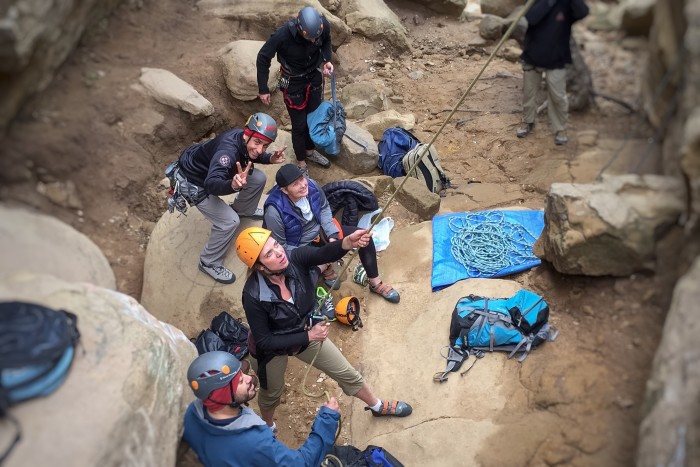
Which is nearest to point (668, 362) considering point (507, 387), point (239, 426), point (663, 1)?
point (507, 387)

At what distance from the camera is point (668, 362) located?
3602 mm

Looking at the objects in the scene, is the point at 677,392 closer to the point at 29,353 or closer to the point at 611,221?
the point at 611,221

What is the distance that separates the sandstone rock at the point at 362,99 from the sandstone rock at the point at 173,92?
11.0ft

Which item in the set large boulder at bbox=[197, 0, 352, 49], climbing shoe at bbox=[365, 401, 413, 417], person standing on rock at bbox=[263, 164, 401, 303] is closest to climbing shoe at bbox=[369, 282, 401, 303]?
person standing on rock at bbox=[263, 164, 401, 303]

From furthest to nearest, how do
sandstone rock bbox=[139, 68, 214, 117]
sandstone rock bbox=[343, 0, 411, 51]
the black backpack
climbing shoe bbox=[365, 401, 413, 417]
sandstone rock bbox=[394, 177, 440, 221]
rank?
sandstone rock bbox=[343, 0, 411, 51]
sandstone rock bbox=[394, 177, 440, 221]
sandstone rock bbox=[139, 68, 214, 117]
climbing shoe bbox=[365, 401, 413, 417]
the black backpack

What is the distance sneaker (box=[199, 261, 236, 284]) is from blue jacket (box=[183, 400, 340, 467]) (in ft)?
7.43

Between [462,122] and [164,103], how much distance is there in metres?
5.45

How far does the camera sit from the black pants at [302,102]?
25.4 ft

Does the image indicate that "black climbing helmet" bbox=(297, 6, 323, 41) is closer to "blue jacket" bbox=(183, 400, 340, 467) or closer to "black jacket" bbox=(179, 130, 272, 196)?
"black jacket" bbox=(179, 130, 272, 196)

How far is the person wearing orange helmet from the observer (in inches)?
171

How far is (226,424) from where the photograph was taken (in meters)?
3.93

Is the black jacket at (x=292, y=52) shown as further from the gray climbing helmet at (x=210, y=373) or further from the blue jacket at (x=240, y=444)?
the blue jacket at (x=240, y=444)

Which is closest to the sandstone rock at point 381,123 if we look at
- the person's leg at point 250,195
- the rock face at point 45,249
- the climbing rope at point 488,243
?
the climbing rope at point 488,243

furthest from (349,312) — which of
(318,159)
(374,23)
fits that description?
(374,23)
